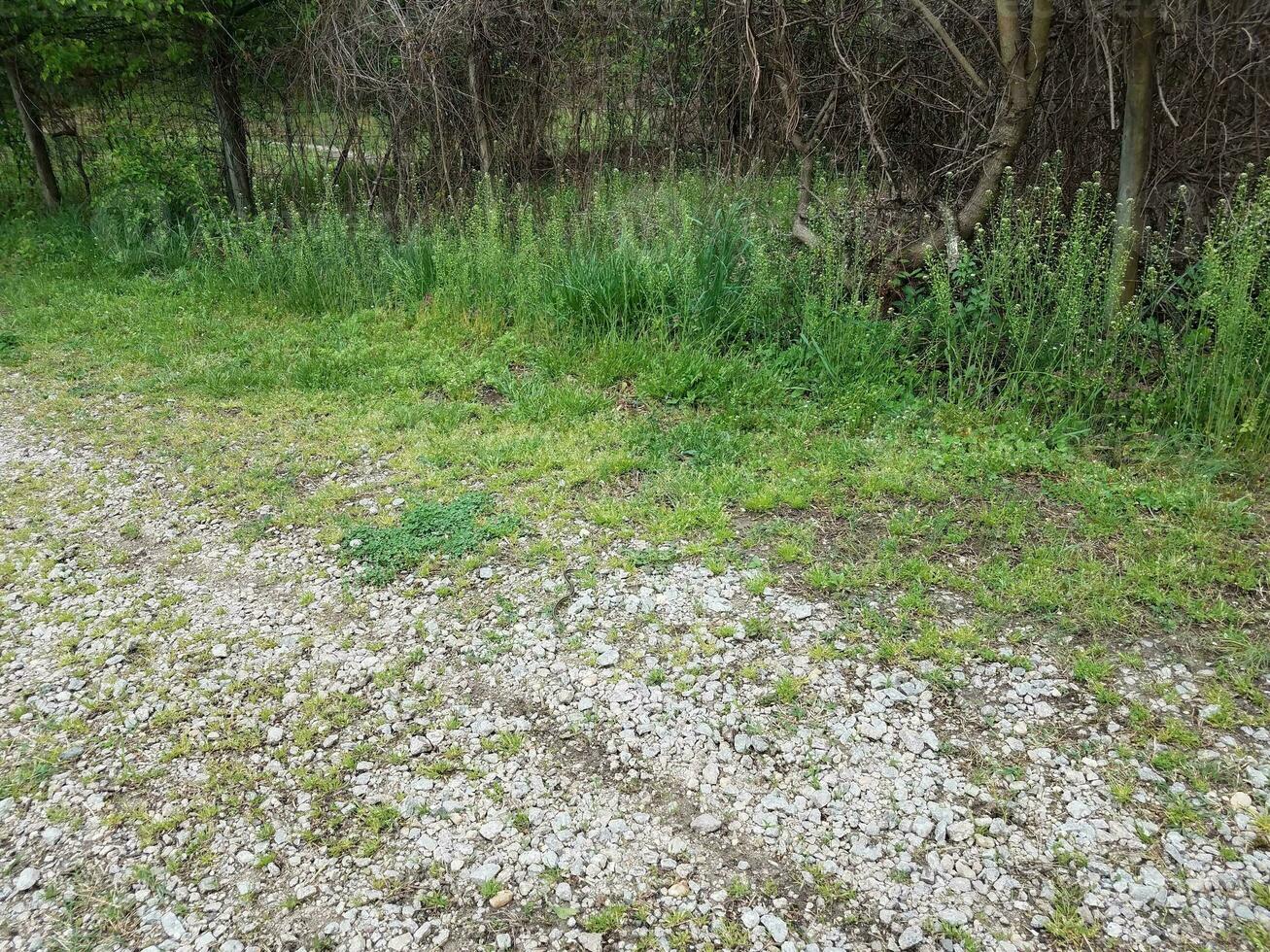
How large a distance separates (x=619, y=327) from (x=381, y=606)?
302 centimetres

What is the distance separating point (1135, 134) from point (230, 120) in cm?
839

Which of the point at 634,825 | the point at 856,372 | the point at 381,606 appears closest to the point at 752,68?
the point at 856,372

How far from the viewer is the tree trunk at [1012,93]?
5.04m

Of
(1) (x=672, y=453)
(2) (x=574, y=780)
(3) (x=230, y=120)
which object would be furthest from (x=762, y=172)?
(3) (x=230, y=120)

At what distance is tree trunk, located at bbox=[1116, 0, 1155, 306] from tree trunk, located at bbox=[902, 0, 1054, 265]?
0.49 metres

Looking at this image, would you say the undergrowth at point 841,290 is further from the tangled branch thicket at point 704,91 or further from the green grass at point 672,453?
the tangled branch thicket at point 704,91

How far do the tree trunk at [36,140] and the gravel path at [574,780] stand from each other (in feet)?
28.8

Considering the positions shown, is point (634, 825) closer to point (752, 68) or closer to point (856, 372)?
point (856, 372)

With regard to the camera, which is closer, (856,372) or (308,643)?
(308,643)

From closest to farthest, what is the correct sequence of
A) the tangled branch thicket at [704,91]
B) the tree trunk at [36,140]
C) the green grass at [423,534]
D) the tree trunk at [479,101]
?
1. the green grass at [423,534]
2. the tangled branch thicket at [704,91]
3. the tree trunk at [479,101]
4. the tree trunk at [36,140]

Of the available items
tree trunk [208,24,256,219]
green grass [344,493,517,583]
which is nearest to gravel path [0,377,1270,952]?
green grass [344,493,517,583]

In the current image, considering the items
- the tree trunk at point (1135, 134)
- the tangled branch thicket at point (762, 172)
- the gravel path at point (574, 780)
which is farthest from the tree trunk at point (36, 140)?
the tree trunk at point (1135, 134)

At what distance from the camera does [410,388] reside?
5703mm

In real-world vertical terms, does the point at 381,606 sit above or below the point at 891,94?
below
